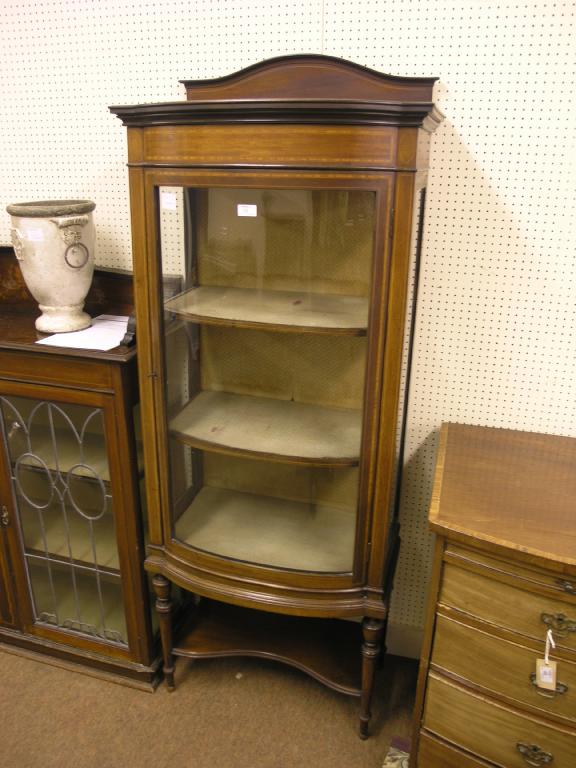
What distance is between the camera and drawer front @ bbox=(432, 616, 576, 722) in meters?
1.29

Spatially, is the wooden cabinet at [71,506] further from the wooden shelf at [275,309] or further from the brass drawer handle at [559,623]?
the brass drawer handle at [559,623]

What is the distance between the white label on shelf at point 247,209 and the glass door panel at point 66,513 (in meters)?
0.68

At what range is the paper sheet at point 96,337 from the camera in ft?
5.47

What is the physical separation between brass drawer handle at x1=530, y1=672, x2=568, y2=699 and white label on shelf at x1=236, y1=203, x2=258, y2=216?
3.96 ft

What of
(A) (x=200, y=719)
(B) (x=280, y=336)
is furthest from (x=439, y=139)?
(A) (x=200, y=719)

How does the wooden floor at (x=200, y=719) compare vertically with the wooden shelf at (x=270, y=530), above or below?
below

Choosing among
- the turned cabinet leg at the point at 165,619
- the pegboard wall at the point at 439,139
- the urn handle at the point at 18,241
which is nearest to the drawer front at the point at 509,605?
the pegboard wall at the point at 439,139

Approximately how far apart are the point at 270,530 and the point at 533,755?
832 mm

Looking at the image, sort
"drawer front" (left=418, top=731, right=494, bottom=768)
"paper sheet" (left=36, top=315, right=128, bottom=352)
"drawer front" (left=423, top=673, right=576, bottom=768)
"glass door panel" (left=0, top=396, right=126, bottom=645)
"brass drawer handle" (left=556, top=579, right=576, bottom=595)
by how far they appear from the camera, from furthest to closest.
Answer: "glass door panel" (left=0, top=396, right=126, bottom=645), "paper sheet" (left=36, top=315, right=128, bottom=352), "drawer front" (left=418, top=731, right=494, bottom=768), "drawer front" (left=423, top=673, right=576, bottom=768), "brass drawer handle" (left=556, top=579, right=576, bottom=595)

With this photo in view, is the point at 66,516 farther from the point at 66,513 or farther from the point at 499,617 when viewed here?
the point at 499,617

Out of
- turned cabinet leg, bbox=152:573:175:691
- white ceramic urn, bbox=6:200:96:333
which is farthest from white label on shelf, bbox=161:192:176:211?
turned cabinet leg, bbox=152:573:175:691

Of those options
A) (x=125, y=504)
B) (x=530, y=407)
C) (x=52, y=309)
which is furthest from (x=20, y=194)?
(x=530, y=407)

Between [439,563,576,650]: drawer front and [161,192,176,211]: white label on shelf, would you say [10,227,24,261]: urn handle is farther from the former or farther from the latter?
[439,563,576,650]: drawer front

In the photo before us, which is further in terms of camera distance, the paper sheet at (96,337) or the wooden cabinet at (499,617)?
the paper sheet at (96,337)
